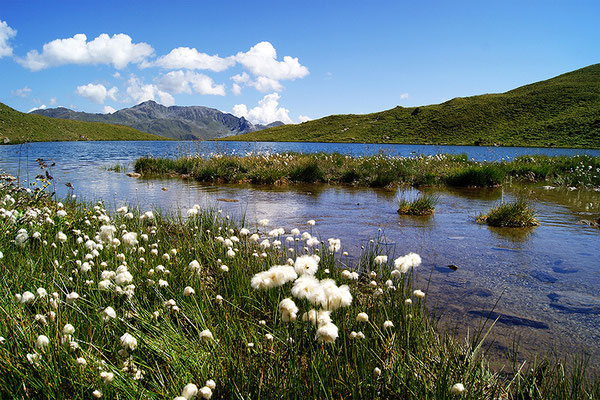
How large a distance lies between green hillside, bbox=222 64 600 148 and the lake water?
65.2 metres

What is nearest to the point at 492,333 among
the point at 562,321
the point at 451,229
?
the point at 562,321

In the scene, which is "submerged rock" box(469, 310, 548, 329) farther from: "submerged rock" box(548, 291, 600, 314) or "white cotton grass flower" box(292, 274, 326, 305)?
"white cotton grass flower" box(292, 274, 326, 305)

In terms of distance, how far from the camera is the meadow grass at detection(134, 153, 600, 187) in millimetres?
18125

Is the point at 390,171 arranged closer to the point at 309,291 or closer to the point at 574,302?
the point at 574,302

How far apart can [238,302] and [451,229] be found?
23.3 ft

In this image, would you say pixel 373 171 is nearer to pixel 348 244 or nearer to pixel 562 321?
pixel 348 244

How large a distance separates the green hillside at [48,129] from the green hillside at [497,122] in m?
70.5

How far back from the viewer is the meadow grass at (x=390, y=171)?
18.1 m

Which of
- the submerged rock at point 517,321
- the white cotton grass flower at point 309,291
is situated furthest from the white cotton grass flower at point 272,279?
the submerged rock at point 517,321

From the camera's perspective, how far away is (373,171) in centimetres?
1916

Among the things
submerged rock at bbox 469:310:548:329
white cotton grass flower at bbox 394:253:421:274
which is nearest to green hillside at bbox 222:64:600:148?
submerged rock at bbox 469:310:548:329

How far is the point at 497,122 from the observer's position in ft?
309

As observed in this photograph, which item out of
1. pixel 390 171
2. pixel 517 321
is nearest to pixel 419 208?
pixel 517 321

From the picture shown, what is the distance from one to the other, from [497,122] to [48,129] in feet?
467
